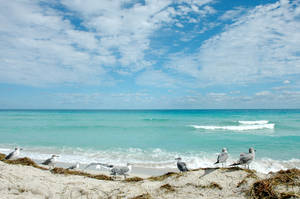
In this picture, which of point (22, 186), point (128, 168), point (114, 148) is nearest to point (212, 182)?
point (128, 168)

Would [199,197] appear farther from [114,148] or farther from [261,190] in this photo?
[114,148]

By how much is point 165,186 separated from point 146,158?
846 cm

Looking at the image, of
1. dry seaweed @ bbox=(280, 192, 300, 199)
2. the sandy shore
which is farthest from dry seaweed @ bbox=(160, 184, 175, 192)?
dry seaweed @ bbox=(280, 192, 300, 199)

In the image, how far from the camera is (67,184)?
5902mm

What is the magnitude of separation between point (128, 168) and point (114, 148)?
402 inches

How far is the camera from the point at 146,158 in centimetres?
1401

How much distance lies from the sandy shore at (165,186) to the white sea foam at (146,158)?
20.1 ft

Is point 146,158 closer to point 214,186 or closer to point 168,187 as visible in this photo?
point 168,187

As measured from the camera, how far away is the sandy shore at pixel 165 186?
506 cm

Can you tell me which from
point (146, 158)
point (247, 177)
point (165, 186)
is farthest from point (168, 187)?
point (146, 158)

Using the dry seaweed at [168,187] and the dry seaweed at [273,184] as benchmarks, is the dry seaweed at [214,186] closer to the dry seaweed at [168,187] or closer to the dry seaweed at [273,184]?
the dry seaweed at [273,184]

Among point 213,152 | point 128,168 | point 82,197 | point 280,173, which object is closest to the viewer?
point 82,197

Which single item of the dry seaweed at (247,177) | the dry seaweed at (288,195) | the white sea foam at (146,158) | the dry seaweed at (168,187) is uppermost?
the dry seaweed at (247,177)

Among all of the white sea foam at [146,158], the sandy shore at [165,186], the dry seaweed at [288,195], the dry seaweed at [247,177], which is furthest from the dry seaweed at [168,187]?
the white sea foam at [146,158]
